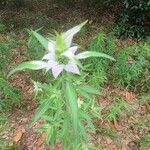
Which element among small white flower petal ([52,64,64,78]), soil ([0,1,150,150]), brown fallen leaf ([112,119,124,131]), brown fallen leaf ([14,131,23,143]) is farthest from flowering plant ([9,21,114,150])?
brown fallen leaf ([112,119,124,131])

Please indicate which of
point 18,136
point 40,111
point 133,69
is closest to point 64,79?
point 40,111

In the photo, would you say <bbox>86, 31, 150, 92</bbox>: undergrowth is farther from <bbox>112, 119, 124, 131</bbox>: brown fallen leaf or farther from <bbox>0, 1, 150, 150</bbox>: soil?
<bbox>112, 119, 124, 131</bbox>: brown fallen leaf

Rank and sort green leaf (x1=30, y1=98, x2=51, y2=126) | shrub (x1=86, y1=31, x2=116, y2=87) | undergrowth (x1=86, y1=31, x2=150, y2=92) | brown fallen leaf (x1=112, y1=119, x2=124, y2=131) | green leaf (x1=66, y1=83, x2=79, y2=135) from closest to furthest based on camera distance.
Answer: green leaf (x1=66, y1=83, x2=79, y2=135), green leaf (x1=30, y1=98, x2=51, y2=126), shrub (x1=86, y1=31, x2=116, y2=87), brown fallen leaf (x1=112, y1=119, x2=124, y2=131), undergrowth (x1=86, y1=31, x2=150, y2=92)

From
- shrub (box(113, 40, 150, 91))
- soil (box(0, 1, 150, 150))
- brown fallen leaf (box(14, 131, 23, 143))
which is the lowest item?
brown fallen leaf (box(14, 131, 23, 143))

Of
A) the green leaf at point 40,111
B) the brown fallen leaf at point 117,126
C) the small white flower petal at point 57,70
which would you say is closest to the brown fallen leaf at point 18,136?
the brown fallen leaf at point 117,126

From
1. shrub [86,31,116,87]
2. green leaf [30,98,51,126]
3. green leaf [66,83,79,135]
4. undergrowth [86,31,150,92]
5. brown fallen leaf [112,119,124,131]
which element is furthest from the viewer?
undergrowth [86,31,150,92]

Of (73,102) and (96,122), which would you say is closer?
(73,102)

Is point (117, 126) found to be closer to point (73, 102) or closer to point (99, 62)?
point (99, 62)

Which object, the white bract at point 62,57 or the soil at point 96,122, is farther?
the soil at point 96,122

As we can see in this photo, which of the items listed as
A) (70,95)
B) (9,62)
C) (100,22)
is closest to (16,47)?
(9,62)

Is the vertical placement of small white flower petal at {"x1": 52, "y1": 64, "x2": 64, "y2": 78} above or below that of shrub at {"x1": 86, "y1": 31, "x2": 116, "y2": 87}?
below

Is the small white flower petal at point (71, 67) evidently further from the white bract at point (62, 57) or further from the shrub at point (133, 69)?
the shrub at point (133, 69)
